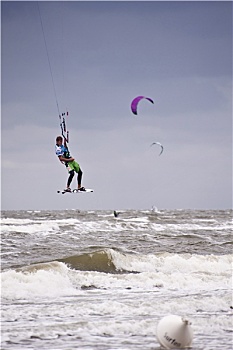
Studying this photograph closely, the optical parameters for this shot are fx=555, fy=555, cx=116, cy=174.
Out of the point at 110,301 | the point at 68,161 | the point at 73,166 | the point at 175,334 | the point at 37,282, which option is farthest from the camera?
the point at 73,166

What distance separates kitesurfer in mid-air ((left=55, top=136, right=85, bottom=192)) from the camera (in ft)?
44.4

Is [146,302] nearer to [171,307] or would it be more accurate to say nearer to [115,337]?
[171,307]

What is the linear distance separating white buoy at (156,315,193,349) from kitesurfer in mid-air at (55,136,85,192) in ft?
23.4

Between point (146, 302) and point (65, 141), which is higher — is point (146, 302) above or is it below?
below

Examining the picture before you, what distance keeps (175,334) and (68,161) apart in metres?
7.49

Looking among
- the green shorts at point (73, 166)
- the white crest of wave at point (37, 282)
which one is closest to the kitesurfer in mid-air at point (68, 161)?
the green shorts at point (73, 166)

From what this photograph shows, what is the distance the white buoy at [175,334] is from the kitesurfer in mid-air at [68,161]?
713 cm

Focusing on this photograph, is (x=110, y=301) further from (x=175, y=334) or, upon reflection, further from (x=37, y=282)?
(x=175, y=334)

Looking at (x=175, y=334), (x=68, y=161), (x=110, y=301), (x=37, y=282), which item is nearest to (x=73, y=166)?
(x=68, y=161)

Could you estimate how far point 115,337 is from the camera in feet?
24.9

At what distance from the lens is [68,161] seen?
1386cm

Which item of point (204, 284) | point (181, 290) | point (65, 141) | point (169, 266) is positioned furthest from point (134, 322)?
point (169, 266)

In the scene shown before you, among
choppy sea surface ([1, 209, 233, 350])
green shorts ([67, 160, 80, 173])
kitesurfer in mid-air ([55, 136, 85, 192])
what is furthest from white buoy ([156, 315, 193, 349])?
green shorts ([67, 160, 80, 173])

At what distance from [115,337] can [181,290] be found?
4319mm
